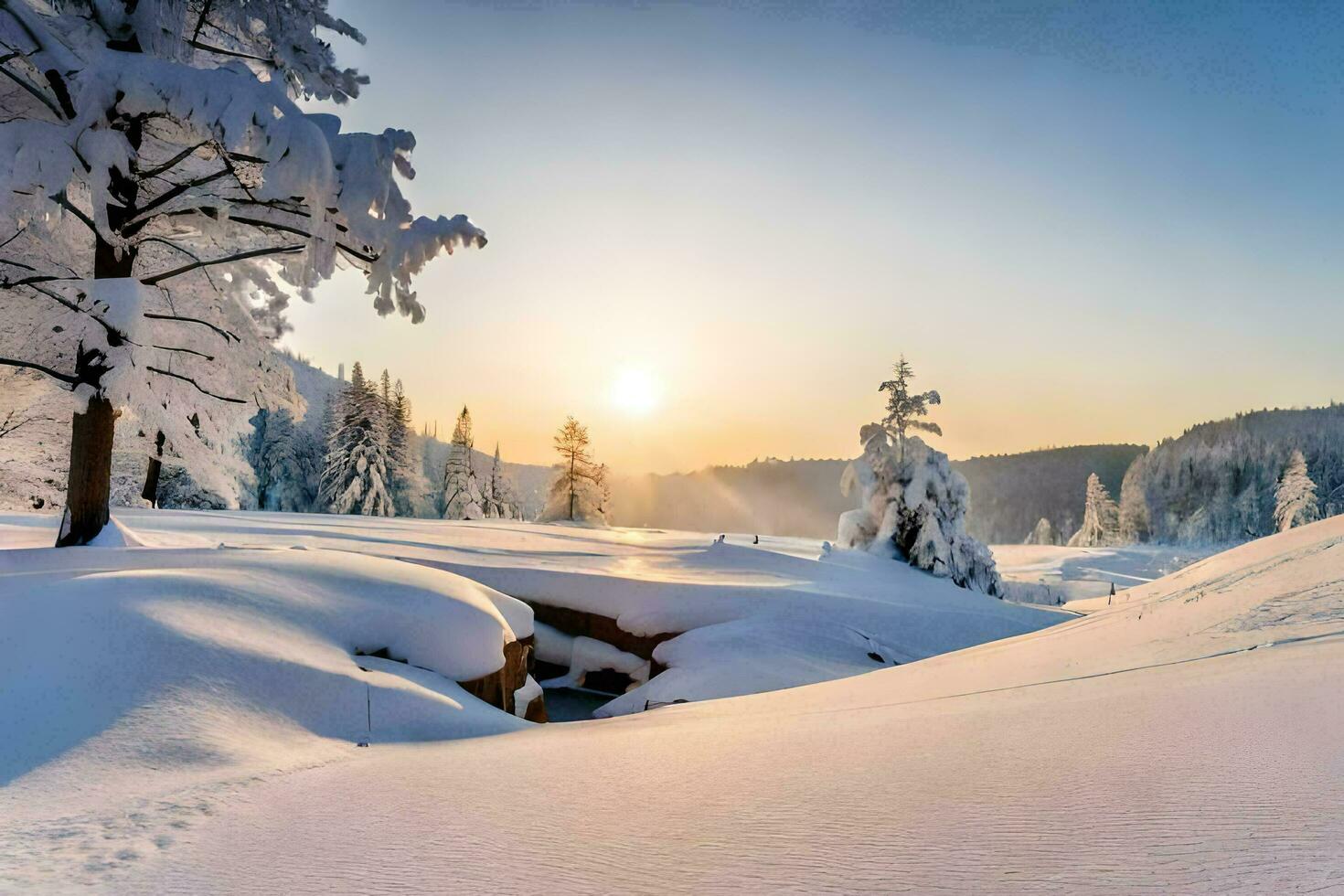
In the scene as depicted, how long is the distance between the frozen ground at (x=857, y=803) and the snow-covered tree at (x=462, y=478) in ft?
142

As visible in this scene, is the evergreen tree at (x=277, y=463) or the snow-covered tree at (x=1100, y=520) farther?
the snow-covered tree at (x=1100, y=520)

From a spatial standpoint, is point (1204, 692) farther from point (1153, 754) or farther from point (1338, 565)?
point (1338, 565)

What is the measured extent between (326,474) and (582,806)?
133ft

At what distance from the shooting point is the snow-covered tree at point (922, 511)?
83.3ft

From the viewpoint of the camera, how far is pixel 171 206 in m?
8.12

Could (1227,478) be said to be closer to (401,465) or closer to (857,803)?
(401,465)

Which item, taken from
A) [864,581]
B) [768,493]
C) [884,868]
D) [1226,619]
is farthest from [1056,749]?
[768,493]

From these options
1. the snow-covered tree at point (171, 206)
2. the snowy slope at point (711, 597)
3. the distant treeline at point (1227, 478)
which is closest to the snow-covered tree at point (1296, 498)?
the distant treeline at point (1227, 478)

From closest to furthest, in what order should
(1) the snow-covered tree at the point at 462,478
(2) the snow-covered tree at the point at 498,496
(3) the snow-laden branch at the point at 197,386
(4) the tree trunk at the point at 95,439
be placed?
(4) the tree trunk at the point at 95,439, (3) the snow-laden branch at the point at 197,386, (1) the snow-covered tree at the point at 462,478, (2) the snow-covered tree at the point at 498,496

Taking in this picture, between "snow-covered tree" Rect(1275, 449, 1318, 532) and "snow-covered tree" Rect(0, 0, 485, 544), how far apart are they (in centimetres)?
5317

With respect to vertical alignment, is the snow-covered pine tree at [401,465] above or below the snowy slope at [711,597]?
above

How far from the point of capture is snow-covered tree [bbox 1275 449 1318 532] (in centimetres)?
4203

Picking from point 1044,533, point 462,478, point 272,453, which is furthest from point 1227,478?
point 272,453

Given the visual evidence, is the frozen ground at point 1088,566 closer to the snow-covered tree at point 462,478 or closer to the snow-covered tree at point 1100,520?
the snow-covered tree at point 1100,520
